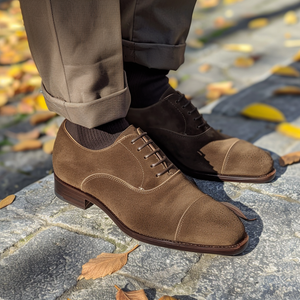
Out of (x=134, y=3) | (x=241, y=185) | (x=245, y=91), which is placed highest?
(x=134, y=3)

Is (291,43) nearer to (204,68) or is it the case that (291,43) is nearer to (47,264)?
(204,68)

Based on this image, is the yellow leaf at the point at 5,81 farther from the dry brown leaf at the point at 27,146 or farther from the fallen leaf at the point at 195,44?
the fallen leaf at the point at 195,44

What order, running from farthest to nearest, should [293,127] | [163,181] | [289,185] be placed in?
[293,127]
[289,185]
[163,181]

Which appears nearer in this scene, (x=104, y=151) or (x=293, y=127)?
(x=104, y=151)

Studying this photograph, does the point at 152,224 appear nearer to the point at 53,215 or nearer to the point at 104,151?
the point at 104,151

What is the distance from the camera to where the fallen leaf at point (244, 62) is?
313 cm

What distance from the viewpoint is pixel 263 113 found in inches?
87.4

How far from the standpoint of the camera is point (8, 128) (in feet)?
7.80

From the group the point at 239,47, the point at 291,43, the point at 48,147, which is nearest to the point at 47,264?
the point at 48,147

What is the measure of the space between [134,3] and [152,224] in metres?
0.80

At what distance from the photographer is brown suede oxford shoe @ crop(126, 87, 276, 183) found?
59.8 inches

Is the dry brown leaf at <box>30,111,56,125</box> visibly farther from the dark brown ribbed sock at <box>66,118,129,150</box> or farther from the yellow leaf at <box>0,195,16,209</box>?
the dark brown ribbed sock at <box>66,118,129,150</box>

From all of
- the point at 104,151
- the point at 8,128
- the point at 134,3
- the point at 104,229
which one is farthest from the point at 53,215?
the point at 8,128

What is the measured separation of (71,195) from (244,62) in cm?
224
